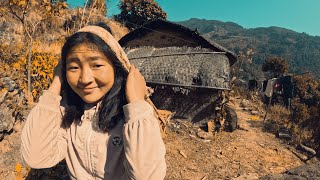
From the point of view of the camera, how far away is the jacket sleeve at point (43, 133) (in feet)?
5.32

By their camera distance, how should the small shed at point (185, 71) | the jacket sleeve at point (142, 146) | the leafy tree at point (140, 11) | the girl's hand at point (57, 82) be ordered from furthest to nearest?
the leafy tree at point (140, 11) < the small shed at point (185, 71) < the girl's hand at point (57, 82) < the jacket sleeve at point (142, 146)

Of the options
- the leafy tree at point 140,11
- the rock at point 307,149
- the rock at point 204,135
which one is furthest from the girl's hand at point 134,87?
the leafy tree at point 140,11

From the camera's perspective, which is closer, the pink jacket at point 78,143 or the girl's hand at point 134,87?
the girl's hand at point 134,87

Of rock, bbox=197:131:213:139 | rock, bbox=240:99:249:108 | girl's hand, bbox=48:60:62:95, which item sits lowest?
rock, bbox=197:131:213:139

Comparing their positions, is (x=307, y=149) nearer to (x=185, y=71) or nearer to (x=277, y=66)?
(x=185, y=71)

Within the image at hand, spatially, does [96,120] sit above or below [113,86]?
below

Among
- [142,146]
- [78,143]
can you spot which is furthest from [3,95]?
[142,146]

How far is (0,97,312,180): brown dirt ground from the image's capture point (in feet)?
20.4

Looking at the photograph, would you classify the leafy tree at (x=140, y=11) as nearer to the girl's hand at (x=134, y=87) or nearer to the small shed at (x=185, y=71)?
the small shed at (x=185, y=71)

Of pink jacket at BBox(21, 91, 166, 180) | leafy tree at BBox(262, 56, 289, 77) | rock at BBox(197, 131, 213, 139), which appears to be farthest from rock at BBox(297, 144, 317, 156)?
leafy tree at BBox(262, 56, 289, 77)

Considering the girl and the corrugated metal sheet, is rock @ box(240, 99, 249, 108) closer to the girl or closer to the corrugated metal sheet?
the corrugated metal sheet

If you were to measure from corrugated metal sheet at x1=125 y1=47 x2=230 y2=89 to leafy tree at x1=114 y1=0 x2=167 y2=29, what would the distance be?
39.3ft

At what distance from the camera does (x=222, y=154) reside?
7504 mm

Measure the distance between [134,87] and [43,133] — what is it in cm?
65
